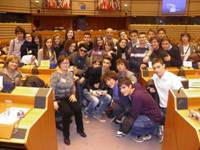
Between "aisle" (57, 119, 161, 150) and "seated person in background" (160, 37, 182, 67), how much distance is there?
166cm

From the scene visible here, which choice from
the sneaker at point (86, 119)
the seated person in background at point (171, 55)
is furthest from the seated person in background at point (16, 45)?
the seated person in background at point (171, 55)

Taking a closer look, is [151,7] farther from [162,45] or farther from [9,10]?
[162,45]

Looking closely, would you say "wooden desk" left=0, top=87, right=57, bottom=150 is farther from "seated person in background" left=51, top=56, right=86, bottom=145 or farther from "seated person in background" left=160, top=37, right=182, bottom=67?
"seated person in background" left=160, top=37, right=182, bottom=67

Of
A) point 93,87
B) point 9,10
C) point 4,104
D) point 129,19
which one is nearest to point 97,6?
point 129,19

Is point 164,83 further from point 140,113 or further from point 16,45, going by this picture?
point 16,45

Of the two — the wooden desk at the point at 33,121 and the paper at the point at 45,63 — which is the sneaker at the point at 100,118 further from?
the wooden desk at the point at 33,121

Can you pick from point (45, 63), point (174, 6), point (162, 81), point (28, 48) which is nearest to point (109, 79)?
point (162, 81)

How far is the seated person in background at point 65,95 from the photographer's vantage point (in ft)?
11.7

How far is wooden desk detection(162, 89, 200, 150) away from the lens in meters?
2.06

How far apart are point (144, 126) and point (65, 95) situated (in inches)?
46.3

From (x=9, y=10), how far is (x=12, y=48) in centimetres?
643

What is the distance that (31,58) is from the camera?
494 cm

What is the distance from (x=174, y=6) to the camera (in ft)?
40.8

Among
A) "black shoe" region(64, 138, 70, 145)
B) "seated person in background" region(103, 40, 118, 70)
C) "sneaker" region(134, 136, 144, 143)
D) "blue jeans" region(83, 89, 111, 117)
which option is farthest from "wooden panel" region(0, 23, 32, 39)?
"sneaker" region(134, 136, 144, 143)
